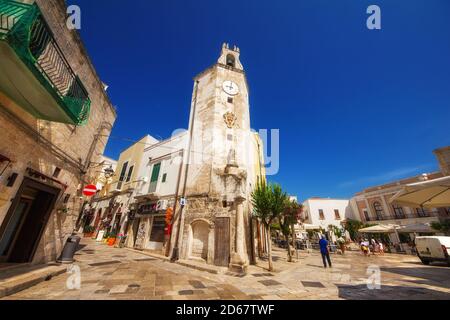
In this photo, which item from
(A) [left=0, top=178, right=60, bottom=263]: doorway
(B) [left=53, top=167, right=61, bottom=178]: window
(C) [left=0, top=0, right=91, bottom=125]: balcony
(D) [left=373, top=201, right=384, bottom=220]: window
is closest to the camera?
(C) [left=0, top=0, right=91, bottom=125]: balcony

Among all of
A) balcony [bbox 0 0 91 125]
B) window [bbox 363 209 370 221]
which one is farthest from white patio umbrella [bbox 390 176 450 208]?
window [bbox 363 209 370 221]

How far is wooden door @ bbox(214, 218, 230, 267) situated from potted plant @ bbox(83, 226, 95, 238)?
18.1 meters

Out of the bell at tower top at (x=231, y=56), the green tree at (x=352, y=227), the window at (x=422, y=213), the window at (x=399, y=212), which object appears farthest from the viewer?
the window at (x=399, y=212)

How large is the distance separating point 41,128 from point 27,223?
338cm

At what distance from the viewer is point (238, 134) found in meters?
14.3

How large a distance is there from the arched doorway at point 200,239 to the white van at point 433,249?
1298 centimetres

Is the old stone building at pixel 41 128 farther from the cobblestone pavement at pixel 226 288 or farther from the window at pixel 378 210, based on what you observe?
the window at pixel 378 210

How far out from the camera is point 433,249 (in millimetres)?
10195

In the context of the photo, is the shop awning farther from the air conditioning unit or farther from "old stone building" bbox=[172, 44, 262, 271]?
the air conditioning unit

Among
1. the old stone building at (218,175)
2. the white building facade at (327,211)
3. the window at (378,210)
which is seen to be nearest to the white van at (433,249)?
the old stone building at (218,175)

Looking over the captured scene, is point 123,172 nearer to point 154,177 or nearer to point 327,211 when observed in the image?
point 154,177

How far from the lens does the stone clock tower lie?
1004 centimetres

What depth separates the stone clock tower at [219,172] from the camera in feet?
32.9
